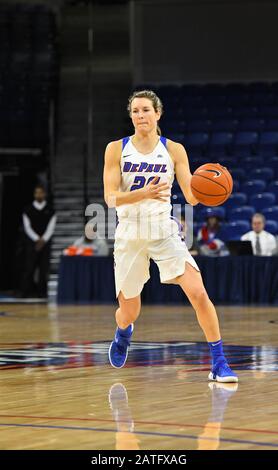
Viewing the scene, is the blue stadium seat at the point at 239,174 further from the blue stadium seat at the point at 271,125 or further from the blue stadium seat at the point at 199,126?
the blue stadium seat at the point at 199,126

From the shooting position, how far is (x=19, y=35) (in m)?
23.9

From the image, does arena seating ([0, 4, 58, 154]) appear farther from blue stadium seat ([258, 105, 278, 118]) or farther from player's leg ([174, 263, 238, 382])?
player's leg ([174, 263, 238, 382])

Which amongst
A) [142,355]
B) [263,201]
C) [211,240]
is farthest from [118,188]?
[263,201]

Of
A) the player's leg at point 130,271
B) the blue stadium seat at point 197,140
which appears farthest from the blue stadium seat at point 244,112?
the player's leg at point 130,271

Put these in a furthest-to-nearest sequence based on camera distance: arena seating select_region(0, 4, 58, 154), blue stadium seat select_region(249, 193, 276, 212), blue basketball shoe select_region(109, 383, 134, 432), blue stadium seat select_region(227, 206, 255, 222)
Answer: arena seating select_region(0, 4, 58, 154), blue stadium seat select_region(249, 193, 276, 212), blue stadium seat select_region(227, 206, 255, 222), blue basketball shoe select_region(109, 383, 134, 432)

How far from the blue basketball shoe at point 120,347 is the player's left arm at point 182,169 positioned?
1138 mm

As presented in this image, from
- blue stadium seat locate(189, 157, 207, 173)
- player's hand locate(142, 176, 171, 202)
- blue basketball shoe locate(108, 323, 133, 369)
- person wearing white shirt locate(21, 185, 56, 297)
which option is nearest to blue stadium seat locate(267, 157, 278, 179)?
blue stadium seat locate(189, 157, 207, 173)

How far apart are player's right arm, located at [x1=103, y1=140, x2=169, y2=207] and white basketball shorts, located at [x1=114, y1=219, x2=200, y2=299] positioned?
27 cm

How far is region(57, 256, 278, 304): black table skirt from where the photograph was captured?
56.2 feet

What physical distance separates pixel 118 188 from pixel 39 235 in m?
12.3

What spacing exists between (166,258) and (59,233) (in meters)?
15.0

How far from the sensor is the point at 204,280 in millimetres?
17312

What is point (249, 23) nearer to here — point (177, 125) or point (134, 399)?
point (177, 125)

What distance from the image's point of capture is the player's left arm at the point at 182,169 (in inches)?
286
